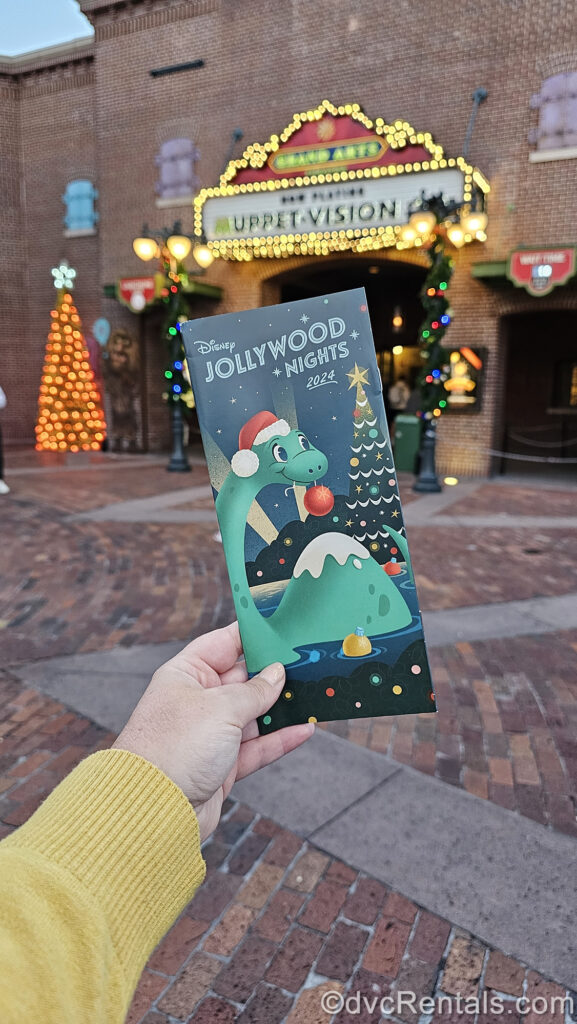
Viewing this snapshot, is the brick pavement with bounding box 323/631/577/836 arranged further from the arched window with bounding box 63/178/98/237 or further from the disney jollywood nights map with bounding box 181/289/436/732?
the arched window with bounding box 63/178/98/237

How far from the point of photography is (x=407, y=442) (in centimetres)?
1362

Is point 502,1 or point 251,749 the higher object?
point 502,1

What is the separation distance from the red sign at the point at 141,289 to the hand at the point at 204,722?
46.7 ft

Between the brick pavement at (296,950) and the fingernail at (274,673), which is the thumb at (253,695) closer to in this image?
the fingernail at (274,673)

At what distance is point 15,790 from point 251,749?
1.81 m

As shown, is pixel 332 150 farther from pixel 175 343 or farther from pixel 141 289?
pixel 175 343

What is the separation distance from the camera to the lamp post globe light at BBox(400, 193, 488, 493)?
400 inches

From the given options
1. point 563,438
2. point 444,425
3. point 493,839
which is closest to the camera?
point 493,839

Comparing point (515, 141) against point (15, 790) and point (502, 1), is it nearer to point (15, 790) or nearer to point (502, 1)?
point (502, 1)

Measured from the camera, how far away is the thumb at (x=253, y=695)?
132 centimetres

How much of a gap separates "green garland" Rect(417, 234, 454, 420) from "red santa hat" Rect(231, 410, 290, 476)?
32.5 feet

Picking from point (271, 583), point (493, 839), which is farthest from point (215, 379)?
point (493, 839)

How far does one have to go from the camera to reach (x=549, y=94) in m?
11.4

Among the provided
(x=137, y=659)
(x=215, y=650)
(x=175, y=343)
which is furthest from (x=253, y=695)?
(x=175, y=343)
